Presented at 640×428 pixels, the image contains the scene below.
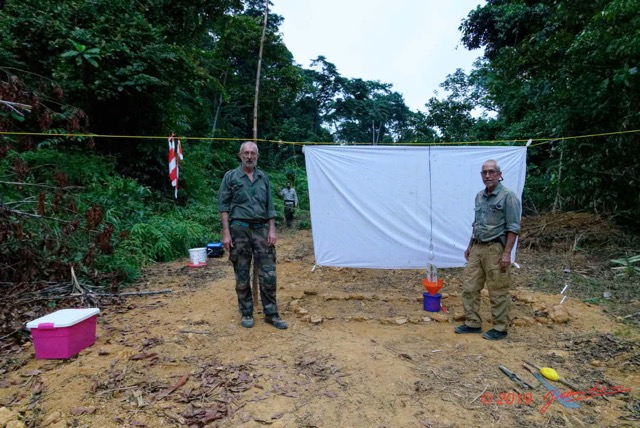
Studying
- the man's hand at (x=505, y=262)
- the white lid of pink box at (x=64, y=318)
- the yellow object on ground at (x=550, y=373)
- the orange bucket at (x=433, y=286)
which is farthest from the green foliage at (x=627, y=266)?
the white lid of pink box at (x=64, y=318)

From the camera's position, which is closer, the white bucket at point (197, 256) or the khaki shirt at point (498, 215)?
the khaki shirt at point (498, 215)

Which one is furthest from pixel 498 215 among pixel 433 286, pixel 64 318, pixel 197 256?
pixel 197 256

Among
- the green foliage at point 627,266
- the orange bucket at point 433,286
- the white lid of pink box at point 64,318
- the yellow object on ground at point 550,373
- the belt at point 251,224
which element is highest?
the belt at point 251,224

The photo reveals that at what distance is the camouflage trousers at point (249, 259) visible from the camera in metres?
3.18

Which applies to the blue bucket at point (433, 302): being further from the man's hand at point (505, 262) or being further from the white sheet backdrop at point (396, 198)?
the man's hand at point (505, 262)

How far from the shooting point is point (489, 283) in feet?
10.1

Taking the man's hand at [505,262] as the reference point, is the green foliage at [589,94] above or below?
above

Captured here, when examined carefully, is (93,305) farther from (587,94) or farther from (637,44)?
(587,94)

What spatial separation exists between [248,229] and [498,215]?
2.14 m

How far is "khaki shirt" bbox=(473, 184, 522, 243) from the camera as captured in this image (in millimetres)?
2969

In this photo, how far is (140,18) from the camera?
22.3 feet

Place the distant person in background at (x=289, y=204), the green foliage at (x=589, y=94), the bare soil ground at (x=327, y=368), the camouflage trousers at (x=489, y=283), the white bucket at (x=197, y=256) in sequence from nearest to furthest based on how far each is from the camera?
the bare soil ground at (x=327, y=368) < the camouflage trousers at (x=489, y=283) < the green foliage at (x=589, y=94) < the white bucket at (x=197, y=256) < the distant person in background at (x=289, y=204)

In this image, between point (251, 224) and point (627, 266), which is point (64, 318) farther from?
point (627, 266)

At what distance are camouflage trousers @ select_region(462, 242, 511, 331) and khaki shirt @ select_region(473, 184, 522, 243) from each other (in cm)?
10
